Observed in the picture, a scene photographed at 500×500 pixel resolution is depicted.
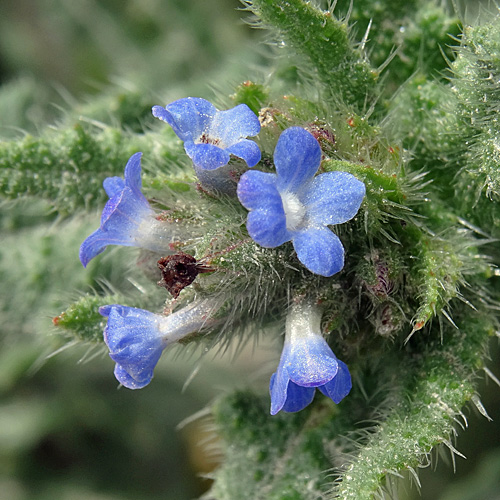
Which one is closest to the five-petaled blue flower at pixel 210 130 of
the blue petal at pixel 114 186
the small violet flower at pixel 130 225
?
the small violet flower at pixel 130 225

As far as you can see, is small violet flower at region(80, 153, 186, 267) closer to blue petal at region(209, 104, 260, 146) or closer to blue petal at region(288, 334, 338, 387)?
blue petal at region(209, 104, 260, 146)

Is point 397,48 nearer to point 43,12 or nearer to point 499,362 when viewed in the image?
point 499,362

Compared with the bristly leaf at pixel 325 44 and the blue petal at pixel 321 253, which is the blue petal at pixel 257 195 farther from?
the bristly leaf at pixel 325 44

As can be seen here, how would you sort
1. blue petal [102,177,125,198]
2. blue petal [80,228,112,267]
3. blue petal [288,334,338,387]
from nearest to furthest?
1. blue petal [288,334,338,387]
2. blue petal [80,228,112,267]
3. blue petal [102,177,125,198]

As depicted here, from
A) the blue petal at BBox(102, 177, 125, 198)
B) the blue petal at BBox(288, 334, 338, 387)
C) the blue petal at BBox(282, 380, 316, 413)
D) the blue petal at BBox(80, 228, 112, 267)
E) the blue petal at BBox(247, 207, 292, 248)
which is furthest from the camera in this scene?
the blue petal at BBox(102, 177, 125, 198)

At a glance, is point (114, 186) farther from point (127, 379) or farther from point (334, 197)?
point (334, 197)

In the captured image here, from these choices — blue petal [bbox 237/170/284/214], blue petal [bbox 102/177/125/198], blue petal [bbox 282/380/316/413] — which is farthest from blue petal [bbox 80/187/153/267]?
blue petal [bbox 282/380/316/413]

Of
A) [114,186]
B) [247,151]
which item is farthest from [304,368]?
[114,186]
